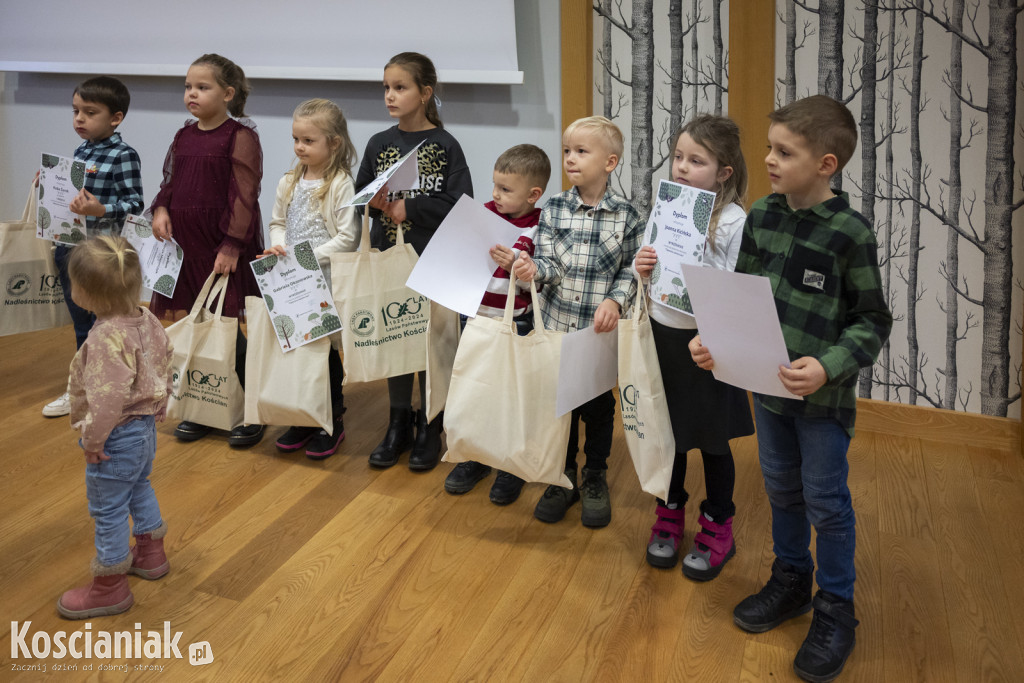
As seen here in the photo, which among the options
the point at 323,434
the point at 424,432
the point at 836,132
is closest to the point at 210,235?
the point at 323,434

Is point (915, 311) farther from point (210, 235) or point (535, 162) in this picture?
point (210, 235)

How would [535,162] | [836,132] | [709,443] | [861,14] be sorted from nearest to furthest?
[836,132] < [709,443] < [535,162] < [861,14]

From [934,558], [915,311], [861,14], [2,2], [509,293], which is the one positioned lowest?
[934,558]

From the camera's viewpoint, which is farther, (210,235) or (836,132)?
(210,235)

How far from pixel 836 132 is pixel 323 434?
6.06 ft

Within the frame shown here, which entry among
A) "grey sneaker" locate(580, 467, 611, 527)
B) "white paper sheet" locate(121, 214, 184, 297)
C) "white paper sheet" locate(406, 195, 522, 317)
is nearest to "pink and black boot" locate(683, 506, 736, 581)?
"grey sneaker" locate(580, 467, 611, 527)

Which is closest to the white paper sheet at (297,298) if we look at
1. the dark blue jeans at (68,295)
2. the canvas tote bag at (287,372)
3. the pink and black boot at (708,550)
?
the canvas tote bag at (287,372)

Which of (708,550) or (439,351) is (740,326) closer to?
(708,550)

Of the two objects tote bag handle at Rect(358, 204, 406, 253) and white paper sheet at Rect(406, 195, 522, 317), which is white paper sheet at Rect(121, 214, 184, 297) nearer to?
tote bag handle at Rect(358, 204, 406, 253)

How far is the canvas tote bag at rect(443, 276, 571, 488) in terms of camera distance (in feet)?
7.00

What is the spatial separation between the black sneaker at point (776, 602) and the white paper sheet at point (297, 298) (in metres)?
1.40

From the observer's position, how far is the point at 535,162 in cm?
226

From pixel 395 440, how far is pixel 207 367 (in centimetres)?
63

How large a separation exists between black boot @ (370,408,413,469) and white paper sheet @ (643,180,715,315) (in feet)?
3.74
